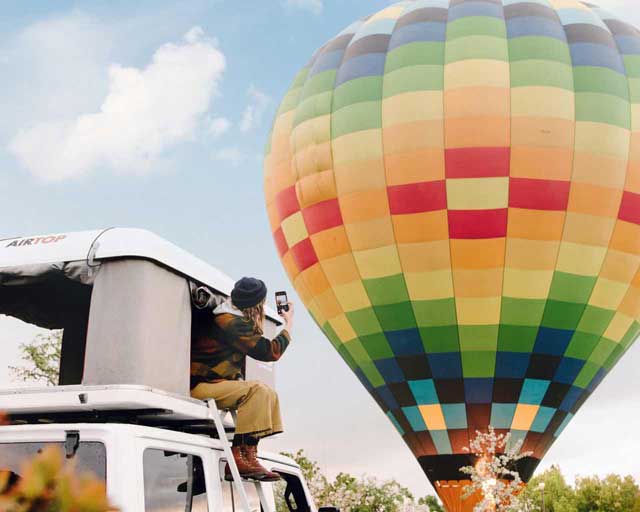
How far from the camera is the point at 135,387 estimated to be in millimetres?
4445

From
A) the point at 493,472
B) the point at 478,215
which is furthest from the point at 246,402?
the point at 493,472

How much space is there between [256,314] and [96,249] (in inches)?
44.6

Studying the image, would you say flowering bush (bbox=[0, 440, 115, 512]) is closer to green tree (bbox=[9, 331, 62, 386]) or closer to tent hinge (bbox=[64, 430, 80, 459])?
tent hinge (bbox=[64, 430, 80, 459])

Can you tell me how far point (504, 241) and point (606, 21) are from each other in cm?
598

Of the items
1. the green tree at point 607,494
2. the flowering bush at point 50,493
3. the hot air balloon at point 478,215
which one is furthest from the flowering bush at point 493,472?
the green tree at point 607,494

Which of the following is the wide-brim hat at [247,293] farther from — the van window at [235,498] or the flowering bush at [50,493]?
the flowering bush at [50,493]

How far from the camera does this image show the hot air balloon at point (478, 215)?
1725cm

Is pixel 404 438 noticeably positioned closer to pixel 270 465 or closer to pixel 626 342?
pixel 626 342

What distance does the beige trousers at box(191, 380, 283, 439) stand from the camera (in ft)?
17.3

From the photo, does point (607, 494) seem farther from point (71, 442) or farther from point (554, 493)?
point (71, 442)

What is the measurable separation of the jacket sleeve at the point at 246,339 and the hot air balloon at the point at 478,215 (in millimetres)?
12079

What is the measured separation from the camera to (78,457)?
411 cm

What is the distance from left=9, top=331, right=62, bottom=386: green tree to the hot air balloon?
11.3 m

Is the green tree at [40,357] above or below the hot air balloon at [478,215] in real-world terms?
below
